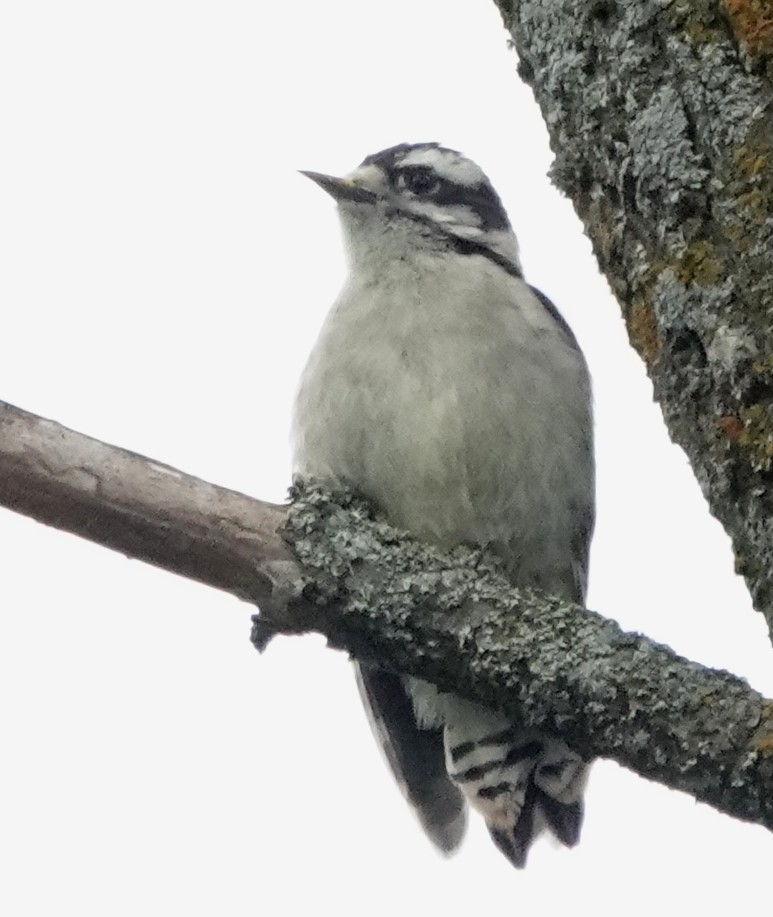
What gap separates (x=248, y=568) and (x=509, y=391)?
1473 mm

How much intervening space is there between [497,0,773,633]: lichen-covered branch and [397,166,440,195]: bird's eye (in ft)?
8.52

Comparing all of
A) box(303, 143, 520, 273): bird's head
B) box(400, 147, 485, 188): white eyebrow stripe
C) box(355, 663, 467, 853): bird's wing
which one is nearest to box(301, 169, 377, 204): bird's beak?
box(303, 143, 520, 273): bird's head

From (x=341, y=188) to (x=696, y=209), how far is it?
9.50 feet

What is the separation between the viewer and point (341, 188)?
16.7 feet

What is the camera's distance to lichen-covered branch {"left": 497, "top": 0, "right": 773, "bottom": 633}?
7.37 ft

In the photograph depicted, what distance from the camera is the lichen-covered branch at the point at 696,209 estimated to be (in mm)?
2246

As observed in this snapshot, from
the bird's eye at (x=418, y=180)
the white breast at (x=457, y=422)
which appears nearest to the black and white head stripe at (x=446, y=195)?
the bird's eye at (x=418, y=180)

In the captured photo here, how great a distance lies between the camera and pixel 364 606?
9.87 ft

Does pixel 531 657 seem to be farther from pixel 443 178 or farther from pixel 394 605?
pixel 443 178

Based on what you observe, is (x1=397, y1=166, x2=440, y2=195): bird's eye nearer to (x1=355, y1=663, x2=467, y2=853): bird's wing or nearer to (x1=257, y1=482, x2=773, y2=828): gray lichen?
(x1=355, y1=663, x2=467, y2=853): bird's wing

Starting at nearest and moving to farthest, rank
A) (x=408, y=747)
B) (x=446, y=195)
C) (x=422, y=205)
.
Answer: (x=408, y=747)
(x=422, y=205)
(x=446, y=195)

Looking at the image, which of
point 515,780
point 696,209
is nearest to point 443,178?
point 515,780

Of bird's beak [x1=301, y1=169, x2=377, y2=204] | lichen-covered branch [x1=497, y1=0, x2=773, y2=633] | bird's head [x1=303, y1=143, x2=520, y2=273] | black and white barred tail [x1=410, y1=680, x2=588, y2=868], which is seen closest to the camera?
lichen-covered branch [x1=497, y1=0, x2=773, y2=633]

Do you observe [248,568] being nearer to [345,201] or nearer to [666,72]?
[666,72]
